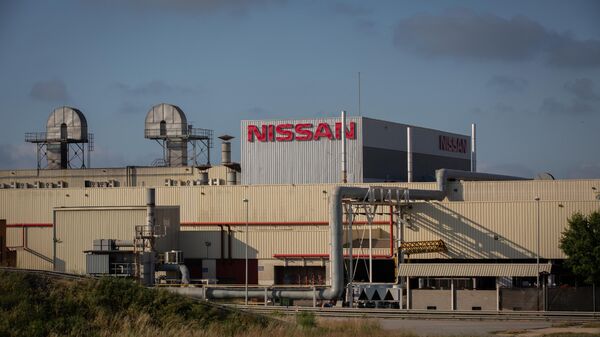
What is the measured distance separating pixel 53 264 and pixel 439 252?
2786 centimetres

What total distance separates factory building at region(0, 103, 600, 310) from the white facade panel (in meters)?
0.10

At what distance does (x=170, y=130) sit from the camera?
100312 mm

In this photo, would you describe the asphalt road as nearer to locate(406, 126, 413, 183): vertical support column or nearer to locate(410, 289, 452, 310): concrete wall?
locate(410, 289, 452, 310): concrete wall

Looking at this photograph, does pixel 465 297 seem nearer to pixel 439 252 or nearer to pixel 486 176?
pixel 439 252

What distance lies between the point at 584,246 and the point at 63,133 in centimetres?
5920

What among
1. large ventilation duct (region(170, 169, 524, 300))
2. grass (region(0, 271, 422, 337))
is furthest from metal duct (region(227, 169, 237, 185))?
grass (region(0, 271, 422, 337))

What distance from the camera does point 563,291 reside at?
187 ft

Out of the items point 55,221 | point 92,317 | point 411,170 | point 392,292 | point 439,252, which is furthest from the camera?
point 411,170

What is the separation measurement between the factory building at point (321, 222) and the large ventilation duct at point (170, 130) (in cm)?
993

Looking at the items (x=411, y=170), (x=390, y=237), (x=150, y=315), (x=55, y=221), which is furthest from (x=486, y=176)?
(x=150, y=315)

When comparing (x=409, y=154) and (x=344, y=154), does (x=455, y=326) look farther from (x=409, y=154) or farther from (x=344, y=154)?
(x=409, y=154)

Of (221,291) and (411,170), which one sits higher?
(411,170)

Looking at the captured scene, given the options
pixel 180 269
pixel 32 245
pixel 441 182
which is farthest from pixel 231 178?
pixel 441 182

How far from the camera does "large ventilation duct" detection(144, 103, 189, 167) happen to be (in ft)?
328
